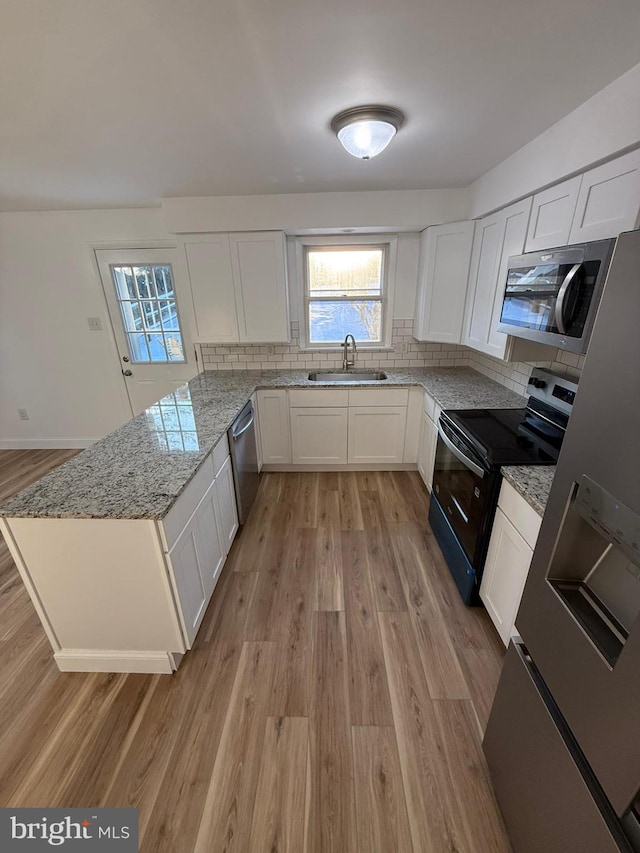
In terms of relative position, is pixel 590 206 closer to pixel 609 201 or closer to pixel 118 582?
pixel 609 201

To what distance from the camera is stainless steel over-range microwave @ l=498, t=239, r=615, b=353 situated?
1329 mm

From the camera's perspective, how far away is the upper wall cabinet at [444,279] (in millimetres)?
2736

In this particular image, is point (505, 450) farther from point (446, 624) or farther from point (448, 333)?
point (448, 333)

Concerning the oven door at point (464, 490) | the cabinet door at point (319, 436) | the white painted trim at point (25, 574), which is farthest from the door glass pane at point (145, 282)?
the oven door at point (464, 490)

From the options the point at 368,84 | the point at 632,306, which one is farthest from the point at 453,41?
the point at 632,306

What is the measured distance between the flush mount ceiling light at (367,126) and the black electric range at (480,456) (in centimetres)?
151

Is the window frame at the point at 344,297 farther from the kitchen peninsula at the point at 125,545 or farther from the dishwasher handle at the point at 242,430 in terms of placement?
the kitchen peninsula at the point at 125,545

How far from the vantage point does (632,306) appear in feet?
2.25

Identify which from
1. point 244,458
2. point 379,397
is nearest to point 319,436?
point 379,397

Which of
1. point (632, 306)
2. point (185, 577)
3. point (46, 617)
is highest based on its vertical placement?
point (632, 306)

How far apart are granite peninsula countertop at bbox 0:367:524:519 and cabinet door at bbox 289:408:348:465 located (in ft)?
0.89

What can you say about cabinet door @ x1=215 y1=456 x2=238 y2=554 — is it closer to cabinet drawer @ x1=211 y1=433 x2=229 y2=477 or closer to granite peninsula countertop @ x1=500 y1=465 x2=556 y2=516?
cabinet drawer @ x1=211 y1=433 x2=229 y2=477

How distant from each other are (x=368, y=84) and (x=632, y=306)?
4.36 feet

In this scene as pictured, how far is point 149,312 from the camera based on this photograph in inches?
140
